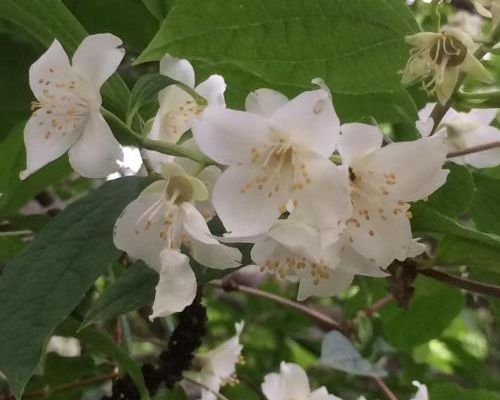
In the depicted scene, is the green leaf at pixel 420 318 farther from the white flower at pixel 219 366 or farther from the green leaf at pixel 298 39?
the green leaf at pixel 298 39

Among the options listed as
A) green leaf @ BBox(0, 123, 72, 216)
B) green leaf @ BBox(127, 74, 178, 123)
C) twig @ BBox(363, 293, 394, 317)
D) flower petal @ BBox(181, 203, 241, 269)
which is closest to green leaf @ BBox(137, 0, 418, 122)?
green leaf @ BBox(127, 74, 178, 123)

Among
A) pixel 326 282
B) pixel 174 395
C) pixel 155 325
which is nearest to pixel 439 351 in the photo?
pixel 155 325

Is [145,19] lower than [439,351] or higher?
higher

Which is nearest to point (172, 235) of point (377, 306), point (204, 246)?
point (204, 246)

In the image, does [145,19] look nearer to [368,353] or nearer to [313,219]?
[313,219]

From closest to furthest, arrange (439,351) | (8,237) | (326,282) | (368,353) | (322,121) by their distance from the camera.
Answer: (322,121) < (326,282) < (8,237) < (368,353) < (439,351)

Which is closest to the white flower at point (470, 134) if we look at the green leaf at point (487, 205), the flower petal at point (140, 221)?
the green leaf at point (487, 205)

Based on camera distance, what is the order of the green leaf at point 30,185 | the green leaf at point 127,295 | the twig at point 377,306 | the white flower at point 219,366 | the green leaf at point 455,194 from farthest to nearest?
the twig at point 377,306 → the white flower at point 219,366 → the green leaf at point 30,185 → the green leaf at point 455,194 → the green leaf at point 127,295
